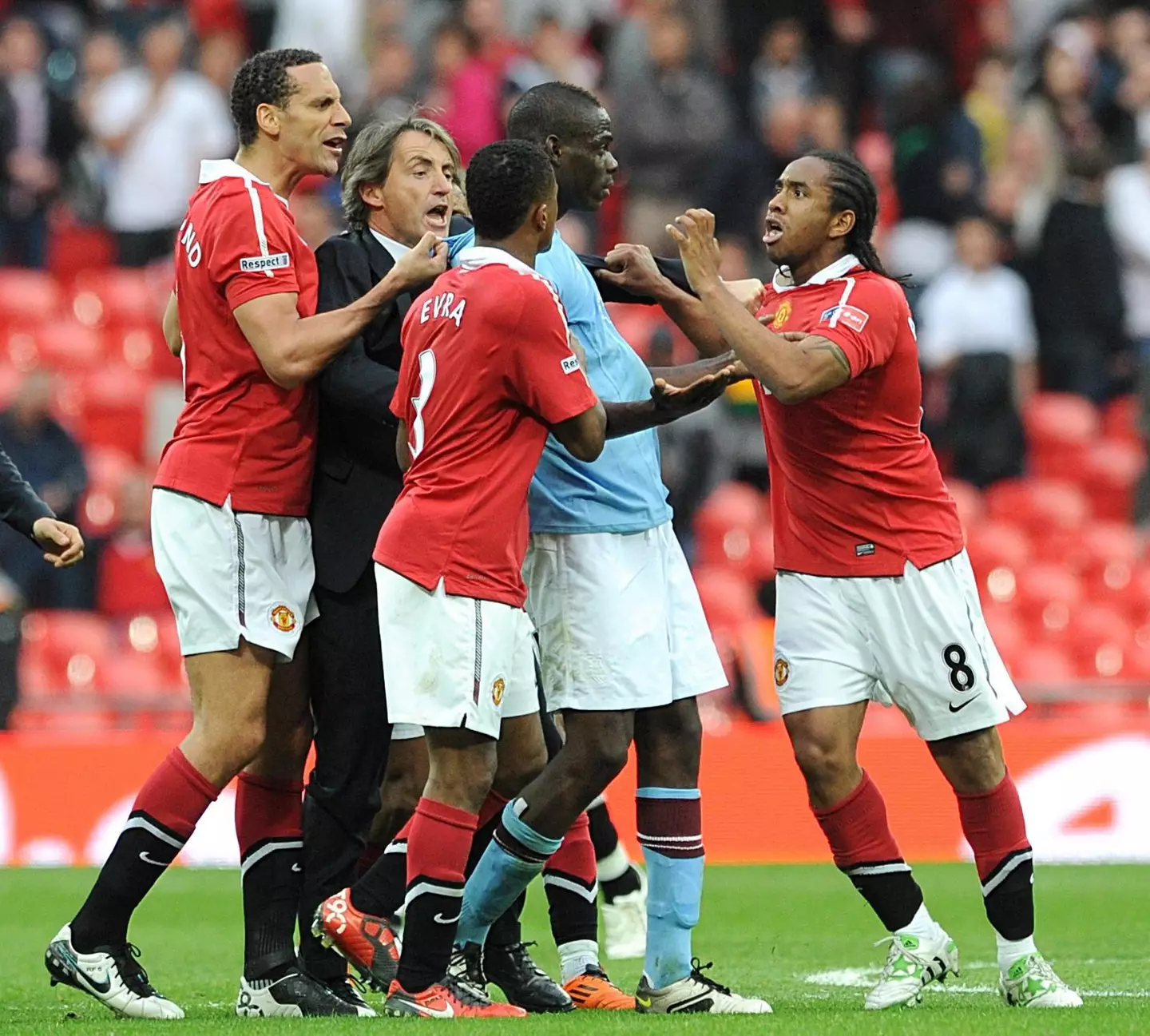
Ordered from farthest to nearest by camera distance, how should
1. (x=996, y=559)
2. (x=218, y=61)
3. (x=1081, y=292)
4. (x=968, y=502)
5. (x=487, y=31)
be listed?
(x=487, y=31) → (x=218, y=61) → (x=1081, y=292) → (x=968, y=502) → (x=996, y=559)

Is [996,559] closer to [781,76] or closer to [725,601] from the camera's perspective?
[725,601]

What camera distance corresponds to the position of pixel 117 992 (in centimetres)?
570

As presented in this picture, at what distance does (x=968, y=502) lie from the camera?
13.9 m

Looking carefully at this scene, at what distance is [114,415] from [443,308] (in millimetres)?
A: 8599

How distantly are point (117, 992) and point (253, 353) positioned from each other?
1706 millimetres

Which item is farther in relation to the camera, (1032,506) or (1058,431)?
(1058,431)

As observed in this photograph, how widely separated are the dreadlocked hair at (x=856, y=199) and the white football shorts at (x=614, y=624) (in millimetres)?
974

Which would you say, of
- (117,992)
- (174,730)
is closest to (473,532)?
(117,992)

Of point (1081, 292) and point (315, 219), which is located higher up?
point (315, 219)

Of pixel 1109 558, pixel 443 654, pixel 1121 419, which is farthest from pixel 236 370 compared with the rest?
pixel 1121 419

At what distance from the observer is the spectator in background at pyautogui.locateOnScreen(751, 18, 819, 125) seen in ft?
50.5

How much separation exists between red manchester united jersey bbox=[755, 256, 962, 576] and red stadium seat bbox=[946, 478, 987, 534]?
293 inches

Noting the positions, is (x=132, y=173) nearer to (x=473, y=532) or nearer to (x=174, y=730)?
(x=174, y=730)

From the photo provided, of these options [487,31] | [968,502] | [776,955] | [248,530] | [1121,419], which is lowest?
[776,955]
